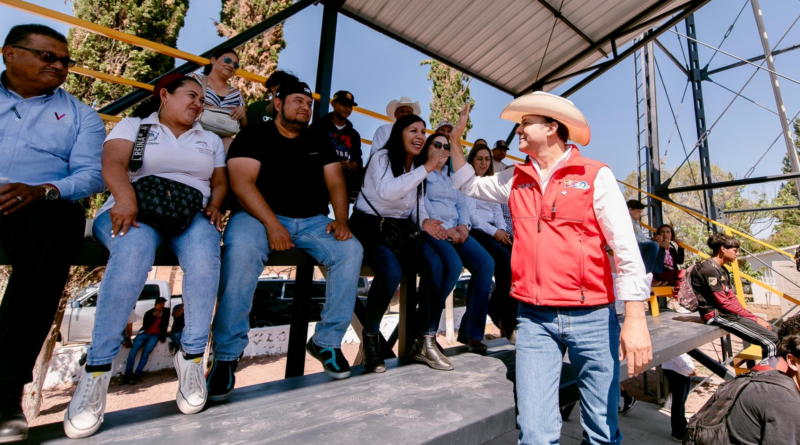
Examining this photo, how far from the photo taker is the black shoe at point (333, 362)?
2109 millimetres

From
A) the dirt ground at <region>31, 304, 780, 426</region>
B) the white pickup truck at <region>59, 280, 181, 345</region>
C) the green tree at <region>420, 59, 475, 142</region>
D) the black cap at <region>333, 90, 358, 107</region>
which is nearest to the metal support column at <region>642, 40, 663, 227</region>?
the dirt ground at <region>31, 304, 780, 426</region>

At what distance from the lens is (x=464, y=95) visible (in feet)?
64.2

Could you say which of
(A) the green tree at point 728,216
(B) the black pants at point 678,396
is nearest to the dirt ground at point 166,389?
(B) the black pants at point 678,396

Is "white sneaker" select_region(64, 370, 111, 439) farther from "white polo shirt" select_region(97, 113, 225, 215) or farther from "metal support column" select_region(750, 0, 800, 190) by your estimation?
"metal support column" select_region(750, 0, 800, 190)

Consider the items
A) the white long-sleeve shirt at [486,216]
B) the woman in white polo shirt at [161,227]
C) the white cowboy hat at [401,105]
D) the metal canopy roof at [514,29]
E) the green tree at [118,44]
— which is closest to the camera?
the woman in white polo shirt at [161,227]

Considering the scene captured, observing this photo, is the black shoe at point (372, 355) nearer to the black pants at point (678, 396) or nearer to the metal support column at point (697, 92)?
the black pants at point (678, 396)

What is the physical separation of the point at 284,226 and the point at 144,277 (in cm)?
73

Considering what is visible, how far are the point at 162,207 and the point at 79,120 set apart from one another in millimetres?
687

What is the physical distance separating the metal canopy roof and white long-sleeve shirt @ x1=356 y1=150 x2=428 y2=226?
2592 millimetres

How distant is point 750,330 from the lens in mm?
5082

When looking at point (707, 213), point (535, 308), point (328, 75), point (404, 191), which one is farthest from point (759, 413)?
point (707, 213)

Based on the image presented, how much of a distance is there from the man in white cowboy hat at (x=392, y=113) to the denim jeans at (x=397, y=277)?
2.19 feet

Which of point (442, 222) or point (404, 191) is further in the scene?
point (442, 222)

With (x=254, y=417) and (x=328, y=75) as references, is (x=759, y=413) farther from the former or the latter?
(x=328, y=75)
